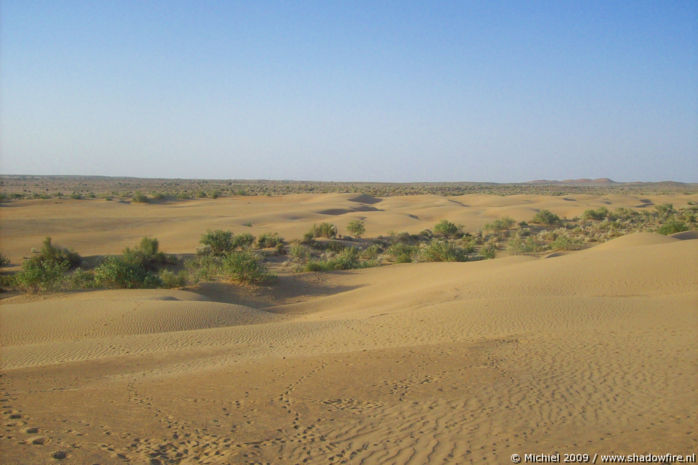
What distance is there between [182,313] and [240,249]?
13675 millimetres

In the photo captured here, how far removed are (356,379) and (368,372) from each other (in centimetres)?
35

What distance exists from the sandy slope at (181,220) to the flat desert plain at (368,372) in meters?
13.4

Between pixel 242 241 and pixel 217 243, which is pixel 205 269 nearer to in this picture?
pixel 217 243

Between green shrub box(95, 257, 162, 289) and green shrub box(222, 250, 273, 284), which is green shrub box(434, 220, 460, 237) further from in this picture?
green shrub box(95, 257, 162, 289)

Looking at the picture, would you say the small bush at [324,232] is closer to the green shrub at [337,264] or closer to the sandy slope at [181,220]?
the sandy slope at [181,220]

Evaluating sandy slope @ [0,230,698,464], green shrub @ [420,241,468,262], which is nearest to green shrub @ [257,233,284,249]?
green shrub @ [420,241,468,262]

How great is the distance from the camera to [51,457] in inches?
166

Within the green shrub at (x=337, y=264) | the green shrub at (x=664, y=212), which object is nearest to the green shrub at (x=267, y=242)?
the green shrub at (x=337, y=264)

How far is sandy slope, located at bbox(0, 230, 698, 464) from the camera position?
4.73 metres

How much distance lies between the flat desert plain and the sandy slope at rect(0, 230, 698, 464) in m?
0.03

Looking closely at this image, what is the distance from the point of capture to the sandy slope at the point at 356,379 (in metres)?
4.73
